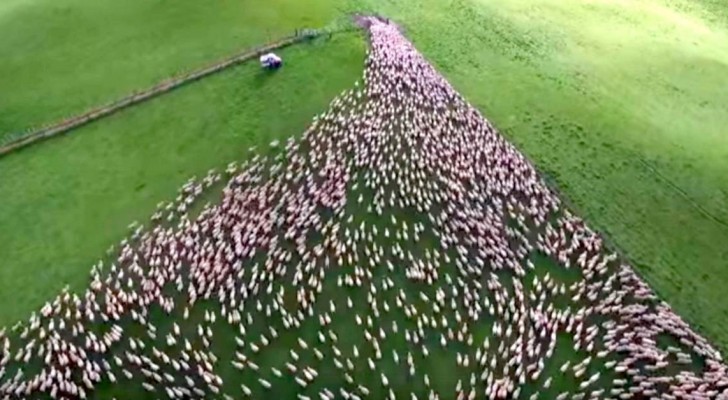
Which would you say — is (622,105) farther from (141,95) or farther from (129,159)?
(129,159)

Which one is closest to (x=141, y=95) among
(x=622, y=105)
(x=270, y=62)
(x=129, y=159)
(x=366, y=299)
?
(x=129, y=159)

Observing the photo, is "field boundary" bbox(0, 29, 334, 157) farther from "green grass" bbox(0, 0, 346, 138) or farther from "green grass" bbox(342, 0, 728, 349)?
"green grass" bbox(342, 0, 728, 349)

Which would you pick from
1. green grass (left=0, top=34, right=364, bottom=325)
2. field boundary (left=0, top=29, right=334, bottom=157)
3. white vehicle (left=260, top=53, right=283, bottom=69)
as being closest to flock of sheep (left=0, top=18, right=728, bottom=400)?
green grass (left=0, top=34, right=364, bottom=325)

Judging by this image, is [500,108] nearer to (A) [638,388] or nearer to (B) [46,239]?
(A) [638,388]

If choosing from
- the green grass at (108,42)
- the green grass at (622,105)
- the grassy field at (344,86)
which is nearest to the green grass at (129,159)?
the grassy field at (344,86)

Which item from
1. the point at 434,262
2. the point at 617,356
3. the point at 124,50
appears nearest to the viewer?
the point at 617,356

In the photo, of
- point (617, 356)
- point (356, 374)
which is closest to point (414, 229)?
point (356, 374)
